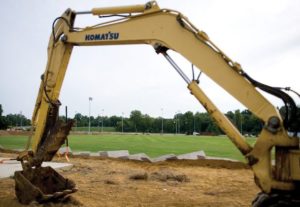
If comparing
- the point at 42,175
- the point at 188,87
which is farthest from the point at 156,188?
the point at 188,87

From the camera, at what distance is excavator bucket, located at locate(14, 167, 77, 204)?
8.52 m

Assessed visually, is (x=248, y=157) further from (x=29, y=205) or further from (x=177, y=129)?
(x=177, y=129)

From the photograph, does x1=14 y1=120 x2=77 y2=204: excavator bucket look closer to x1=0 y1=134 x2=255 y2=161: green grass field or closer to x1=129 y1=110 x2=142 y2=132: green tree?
x1=0 y1=134 x2=255 y2=161: green grass field

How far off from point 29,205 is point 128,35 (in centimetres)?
390

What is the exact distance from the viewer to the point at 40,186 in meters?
9.04

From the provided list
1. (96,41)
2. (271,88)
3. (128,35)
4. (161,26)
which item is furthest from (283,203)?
(96,41)

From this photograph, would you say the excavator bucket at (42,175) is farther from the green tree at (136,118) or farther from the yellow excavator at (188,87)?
the green tree at (136,118)

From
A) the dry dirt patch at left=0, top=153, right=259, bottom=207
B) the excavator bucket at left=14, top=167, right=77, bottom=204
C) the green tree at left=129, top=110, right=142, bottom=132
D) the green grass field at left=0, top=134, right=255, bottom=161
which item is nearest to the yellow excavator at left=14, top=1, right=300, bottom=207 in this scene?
the excavator bucket at left=14, top=167, right=77, bottom=204

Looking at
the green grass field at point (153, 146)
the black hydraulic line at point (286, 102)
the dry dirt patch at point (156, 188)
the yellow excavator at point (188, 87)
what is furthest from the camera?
the green grass field at point (153, 146)

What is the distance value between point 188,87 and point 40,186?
418cm

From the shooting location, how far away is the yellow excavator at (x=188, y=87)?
5.98 meters

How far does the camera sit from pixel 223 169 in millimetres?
18234

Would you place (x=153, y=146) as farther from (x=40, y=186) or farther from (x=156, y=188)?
(x=40, y=186)

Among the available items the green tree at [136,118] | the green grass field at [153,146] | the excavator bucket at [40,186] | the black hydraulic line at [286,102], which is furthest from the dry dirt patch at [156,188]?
the green tree at [136,118]
